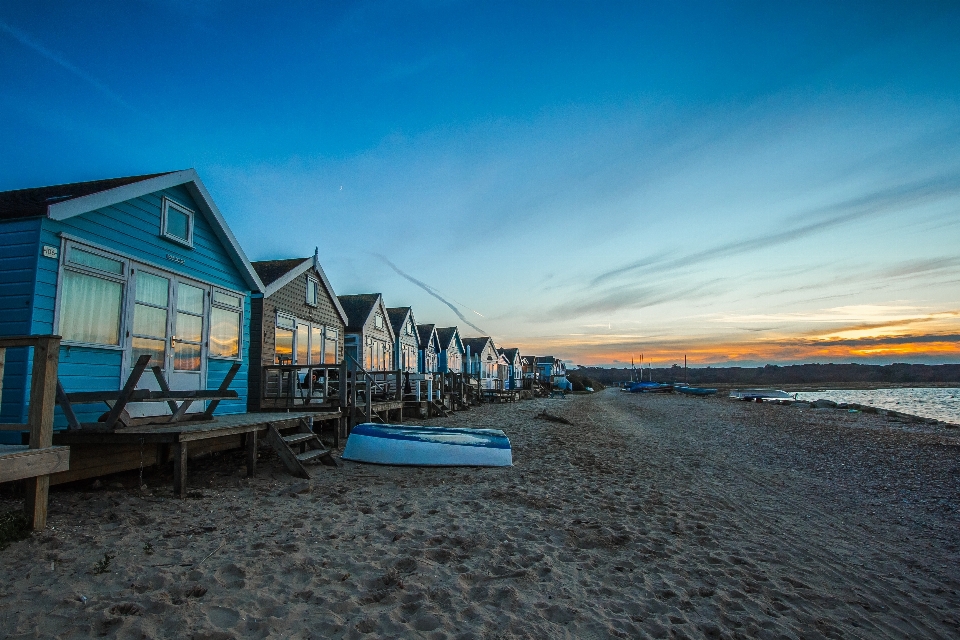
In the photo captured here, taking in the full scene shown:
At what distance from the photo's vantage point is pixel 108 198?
8047mm

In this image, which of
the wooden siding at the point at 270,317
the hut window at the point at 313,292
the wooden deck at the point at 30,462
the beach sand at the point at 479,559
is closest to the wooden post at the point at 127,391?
the beach sand at the point at 479,559

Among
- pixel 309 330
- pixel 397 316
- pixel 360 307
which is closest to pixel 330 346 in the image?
pixel 309 330

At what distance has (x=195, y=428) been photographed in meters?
7.36

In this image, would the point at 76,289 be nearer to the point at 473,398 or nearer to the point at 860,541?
the point at 860,541

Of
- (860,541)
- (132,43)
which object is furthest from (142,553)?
(132,43)

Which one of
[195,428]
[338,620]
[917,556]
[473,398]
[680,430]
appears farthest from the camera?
[473,398]

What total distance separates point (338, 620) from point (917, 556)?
20.9ft

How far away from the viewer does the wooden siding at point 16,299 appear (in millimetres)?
7027

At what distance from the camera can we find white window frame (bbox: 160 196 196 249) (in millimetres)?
9445

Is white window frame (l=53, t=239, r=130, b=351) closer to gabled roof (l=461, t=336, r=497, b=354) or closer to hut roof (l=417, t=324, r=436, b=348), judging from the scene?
hut roof (l=417, t=324, r=436, b=348)

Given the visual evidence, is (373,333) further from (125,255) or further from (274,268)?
(125,255)

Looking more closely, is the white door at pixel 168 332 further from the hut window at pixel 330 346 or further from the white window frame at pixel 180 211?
the hut window at pixel 330 346

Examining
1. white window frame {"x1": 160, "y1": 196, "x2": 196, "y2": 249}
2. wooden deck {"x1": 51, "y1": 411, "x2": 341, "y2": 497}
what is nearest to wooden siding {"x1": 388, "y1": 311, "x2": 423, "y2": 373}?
white window frame {"x1": 160, "y1": 196, "x2": 196, "y2": 249}

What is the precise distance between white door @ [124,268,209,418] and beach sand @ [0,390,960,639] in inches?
66.1
